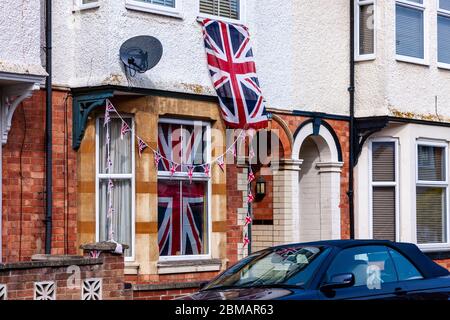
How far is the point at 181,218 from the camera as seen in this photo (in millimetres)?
16734

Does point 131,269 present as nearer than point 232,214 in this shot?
Yes

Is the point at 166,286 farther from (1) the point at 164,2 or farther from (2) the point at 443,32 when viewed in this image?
(2) the point at 443,32

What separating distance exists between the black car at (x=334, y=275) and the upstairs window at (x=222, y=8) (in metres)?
6.17

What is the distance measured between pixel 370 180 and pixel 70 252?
23.1 ft

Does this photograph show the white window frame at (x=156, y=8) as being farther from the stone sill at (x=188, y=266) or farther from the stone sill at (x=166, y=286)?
the stone sill at (x=166, y=286)

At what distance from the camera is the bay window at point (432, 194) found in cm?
2083

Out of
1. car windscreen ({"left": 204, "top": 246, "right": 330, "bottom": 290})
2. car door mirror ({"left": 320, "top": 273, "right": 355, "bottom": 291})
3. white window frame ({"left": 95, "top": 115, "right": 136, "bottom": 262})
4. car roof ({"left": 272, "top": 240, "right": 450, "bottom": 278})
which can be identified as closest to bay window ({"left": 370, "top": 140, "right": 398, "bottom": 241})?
white window frame ({"left": 95, "top": 115, "right": 136, "bottom": 262})

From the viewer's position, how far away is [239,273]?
37.9 ft

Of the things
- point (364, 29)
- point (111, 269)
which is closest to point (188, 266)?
point (111, 269)

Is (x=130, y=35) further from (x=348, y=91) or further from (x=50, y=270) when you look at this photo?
(x=348, y=91)

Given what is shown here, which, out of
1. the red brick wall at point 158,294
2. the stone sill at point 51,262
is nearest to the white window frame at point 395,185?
the red brick wall at point 158,294

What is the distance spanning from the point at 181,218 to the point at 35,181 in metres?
2.62
